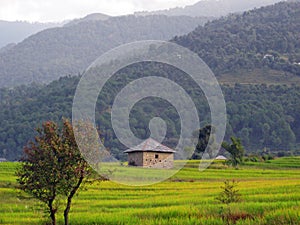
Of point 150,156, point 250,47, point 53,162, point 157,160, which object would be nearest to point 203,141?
point 157,160

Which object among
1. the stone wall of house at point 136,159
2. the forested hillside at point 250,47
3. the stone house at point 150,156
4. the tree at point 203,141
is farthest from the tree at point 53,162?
the forested hillside at point 250,47

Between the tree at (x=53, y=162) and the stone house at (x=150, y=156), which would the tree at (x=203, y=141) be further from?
the tree at (x=53, y=162)

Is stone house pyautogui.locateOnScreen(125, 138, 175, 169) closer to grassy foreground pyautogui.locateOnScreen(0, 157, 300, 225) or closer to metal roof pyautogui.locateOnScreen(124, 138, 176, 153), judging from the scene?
metal roof pyautogui.locateOnScreen(124, 138, 176, 153)

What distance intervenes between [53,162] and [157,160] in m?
40.2

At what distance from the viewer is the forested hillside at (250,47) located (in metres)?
153

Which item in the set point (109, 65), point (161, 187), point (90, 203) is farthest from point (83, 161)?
point (109, 65)

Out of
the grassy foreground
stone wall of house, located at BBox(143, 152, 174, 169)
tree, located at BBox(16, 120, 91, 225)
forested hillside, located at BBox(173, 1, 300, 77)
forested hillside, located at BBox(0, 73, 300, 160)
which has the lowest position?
the grassy foreground

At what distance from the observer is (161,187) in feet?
113

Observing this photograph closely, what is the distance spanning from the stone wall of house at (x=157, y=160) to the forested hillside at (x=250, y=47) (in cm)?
9420

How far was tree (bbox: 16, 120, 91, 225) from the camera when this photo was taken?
18734 millimetres

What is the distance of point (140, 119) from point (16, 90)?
7060cm

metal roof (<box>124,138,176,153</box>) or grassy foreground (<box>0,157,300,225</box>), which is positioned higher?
metal roof (<box>124,138,176,153</box>)

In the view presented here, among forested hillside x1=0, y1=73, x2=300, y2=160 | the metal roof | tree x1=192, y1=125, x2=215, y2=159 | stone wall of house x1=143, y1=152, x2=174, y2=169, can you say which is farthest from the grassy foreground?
forested hillside x1=0, y1=73, x2=300, y2=160

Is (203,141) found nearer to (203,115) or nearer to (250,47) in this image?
(203,115)
